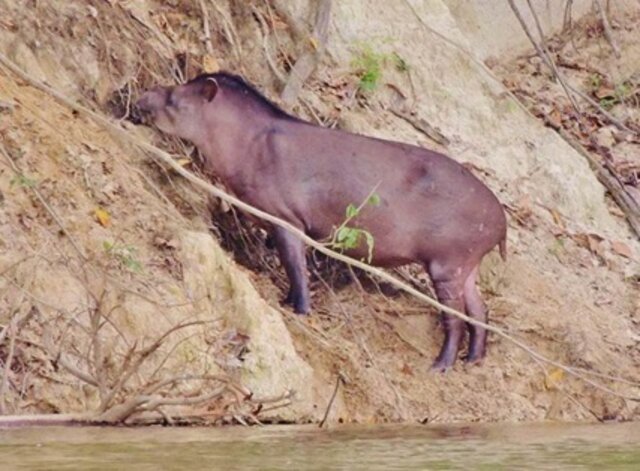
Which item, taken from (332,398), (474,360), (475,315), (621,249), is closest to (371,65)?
(621,249)

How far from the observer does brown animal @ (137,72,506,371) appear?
1066 centimetres

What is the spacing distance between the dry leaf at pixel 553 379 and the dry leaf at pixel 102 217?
2.64 m

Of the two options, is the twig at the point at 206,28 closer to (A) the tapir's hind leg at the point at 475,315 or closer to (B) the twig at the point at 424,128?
(B) the twig at the point at 424,128

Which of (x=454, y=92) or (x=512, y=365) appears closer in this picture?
(x=512, y=365)

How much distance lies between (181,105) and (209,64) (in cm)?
82

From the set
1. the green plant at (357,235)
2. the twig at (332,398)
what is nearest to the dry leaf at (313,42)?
the green plant at (357,235)

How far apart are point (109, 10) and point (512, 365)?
307 centimetres

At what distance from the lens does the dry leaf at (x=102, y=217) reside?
9523 mm

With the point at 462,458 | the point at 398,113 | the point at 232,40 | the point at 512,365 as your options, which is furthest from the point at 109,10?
the point at 462,458

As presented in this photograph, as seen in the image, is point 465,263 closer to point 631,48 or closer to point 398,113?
point 398,113

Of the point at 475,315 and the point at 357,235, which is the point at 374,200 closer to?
the point at 357,235

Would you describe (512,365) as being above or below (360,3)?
below

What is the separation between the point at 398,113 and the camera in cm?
1245

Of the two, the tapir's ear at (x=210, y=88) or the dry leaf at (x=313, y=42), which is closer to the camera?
the tapir's ear at (x=210, y=88)
